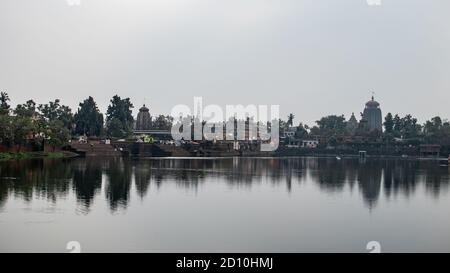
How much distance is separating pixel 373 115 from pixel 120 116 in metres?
75.1

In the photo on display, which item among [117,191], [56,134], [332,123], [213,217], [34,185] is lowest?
[213,217]

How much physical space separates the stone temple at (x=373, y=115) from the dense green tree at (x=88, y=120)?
81439 mm

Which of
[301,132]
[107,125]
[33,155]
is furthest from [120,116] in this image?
[301,132]

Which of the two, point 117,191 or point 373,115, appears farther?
point 373,115

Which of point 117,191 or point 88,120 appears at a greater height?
point 88,120

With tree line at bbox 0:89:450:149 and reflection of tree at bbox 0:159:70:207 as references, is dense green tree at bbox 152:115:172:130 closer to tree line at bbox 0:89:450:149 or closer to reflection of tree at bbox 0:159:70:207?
tree line at bbox 0:89:450:149

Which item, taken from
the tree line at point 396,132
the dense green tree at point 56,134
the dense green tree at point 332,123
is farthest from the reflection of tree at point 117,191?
the dense green tree at point 332,123

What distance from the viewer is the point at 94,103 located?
3081 inches

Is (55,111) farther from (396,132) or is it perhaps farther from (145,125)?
(396,132)

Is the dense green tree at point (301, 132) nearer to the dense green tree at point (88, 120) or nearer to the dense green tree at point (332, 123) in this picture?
the dense green tree at point (332, 123)

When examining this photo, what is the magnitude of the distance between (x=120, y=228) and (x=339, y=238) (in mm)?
5747

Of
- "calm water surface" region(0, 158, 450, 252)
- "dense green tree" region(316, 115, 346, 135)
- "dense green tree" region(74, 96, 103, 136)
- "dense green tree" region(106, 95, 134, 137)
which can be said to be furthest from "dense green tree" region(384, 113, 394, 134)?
"calm water surface" region(0, 158, 450, 252)

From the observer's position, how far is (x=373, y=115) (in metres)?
141

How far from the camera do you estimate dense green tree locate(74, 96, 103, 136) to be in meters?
77.1
